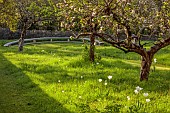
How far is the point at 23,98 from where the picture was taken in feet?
43.5

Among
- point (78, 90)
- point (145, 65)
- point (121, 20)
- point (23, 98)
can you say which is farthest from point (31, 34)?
point (121, 20)

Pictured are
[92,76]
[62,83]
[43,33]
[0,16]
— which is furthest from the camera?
[43,33]

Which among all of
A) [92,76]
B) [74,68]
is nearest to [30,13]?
[74,68]

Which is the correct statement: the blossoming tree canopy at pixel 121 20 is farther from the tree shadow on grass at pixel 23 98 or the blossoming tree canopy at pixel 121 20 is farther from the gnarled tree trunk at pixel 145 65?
the tree shadow on grass at pixel 23 98

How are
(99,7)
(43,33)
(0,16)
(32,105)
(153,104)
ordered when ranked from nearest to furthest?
(153,104), (32,105), (99,7), (0,16), (43,33)

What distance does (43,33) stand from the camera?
165 ft

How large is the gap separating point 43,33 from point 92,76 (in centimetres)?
3538

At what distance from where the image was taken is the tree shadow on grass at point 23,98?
38.0 feet

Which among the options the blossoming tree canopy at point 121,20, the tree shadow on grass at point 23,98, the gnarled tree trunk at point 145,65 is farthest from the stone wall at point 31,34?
the gnarled tree trunk at point 145,65

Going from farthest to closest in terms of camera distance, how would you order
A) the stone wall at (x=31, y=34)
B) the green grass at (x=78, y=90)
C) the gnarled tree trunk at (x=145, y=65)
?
the stone wall at (x=31, y=34), the gnarled tree trunk at (x=145, y=65), the green grass at (x=78, y=90)

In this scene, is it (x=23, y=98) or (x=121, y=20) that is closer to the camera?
(x=121, y=20)

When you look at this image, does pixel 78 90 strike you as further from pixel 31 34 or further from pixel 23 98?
pixel 31 34

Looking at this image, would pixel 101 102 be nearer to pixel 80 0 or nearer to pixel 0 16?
pixel 80 0

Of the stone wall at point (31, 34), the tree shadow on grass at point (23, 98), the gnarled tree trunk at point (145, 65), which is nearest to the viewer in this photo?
the tree shadow on grass at point (23, 98)
